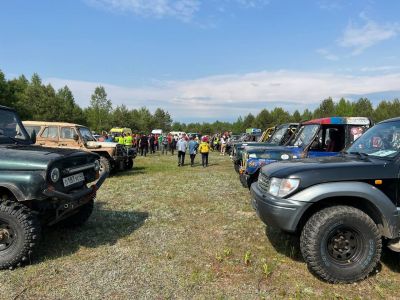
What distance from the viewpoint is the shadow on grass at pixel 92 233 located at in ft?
17.3

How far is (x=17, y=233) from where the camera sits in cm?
450

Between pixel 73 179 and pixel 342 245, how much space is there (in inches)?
145

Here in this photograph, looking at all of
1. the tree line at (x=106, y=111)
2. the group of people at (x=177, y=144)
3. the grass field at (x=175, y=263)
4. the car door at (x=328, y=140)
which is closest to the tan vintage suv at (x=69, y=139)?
the group of people at (x=177, y=144)

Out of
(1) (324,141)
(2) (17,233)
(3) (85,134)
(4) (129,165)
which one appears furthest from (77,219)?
(4) (129,165)

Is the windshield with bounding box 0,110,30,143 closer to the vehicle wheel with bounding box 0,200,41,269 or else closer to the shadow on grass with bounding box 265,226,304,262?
the vehicle wheel with bounding box 0,200,41,269

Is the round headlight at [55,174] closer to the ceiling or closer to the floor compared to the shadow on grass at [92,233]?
closer to the ceiling

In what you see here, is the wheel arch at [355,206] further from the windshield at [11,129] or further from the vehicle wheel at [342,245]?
the windshield at [11,129]

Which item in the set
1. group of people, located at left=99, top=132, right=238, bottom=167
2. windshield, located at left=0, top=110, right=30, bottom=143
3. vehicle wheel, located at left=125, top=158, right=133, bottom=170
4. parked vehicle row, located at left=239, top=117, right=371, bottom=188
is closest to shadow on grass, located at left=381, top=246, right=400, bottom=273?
parked vehicle row, located at left=239, top=117, right=371, bottom=188

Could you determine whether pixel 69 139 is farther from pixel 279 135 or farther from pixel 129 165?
pixel 279 135

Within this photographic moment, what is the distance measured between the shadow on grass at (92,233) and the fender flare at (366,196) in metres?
3.19

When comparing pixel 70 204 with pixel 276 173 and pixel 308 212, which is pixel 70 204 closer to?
pixel 276 173

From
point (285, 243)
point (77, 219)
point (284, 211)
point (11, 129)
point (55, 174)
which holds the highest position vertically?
point (11, 129)

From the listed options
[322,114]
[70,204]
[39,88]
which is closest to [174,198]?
[70,204]

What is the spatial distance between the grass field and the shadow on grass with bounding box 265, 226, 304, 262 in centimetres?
2
